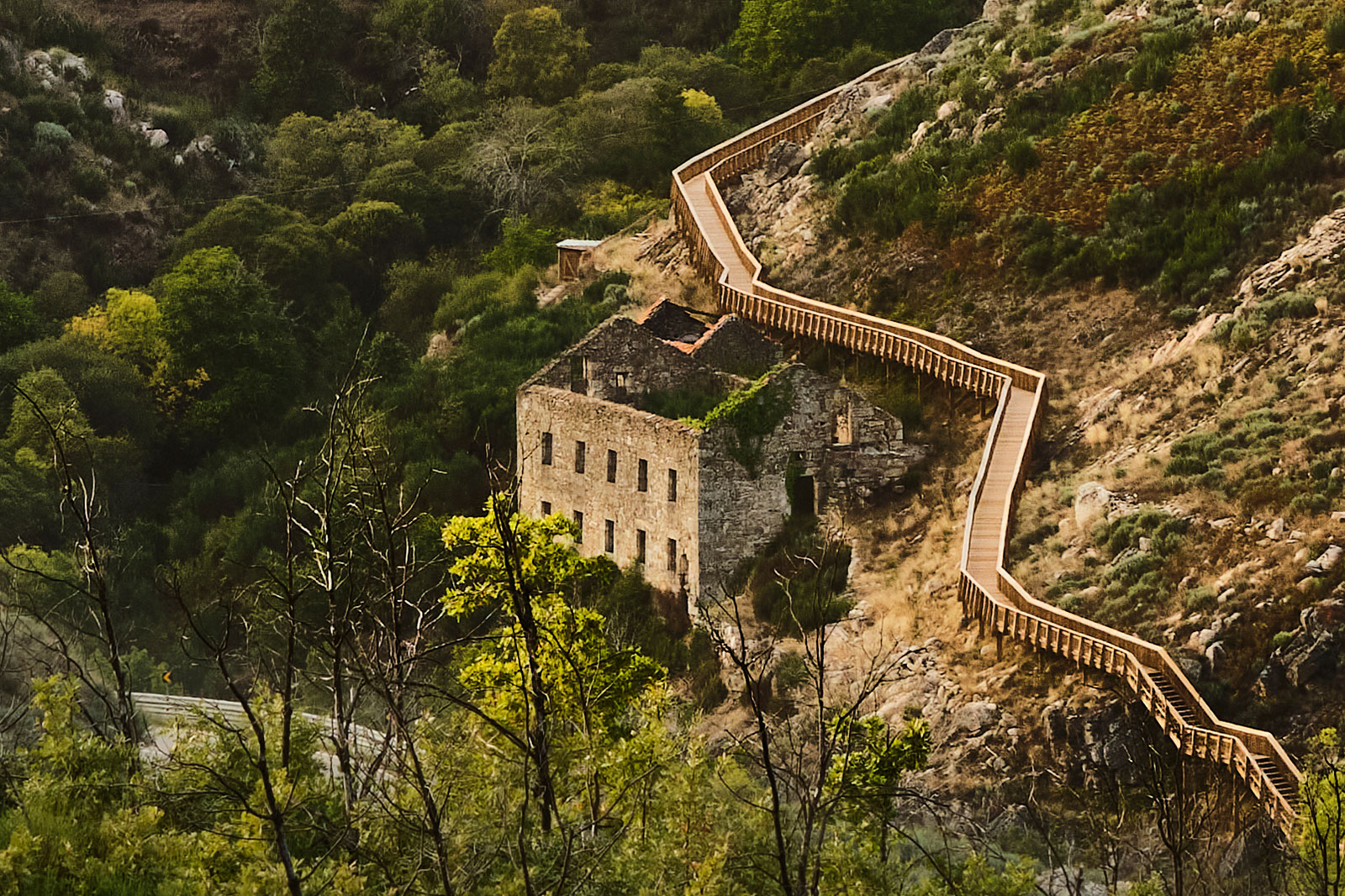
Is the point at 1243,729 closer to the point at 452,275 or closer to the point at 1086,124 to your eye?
the point at 1086,124

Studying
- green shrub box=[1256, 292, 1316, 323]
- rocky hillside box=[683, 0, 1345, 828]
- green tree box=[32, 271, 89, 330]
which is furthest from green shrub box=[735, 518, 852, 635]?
green tree box=[32, 271, 89, 330]

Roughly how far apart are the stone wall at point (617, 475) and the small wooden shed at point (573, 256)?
14.8m

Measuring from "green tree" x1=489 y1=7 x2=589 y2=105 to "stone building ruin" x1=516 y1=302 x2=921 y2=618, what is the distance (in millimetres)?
36563

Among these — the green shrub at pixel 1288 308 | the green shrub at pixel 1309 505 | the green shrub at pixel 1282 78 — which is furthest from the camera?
the green shrub at pixel 1282 78

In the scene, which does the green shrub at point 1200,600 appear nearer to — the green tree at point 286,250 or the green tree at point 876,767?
the green tree at point 876,767

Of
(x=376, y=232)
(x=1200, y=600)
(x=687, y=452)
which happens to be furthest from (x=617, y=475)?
(x=376, y=232)

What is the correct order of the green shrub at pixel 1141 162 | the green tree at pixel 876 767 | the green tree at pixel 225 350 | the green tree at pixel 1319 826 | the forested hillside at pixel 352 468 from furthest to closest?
the green tree at pixel 225 350, the green shrub at pixel 1141 162, the green tree at pixel 1319 826, the green tree at pixel 876 767, the forested hillside at pixel 352 468

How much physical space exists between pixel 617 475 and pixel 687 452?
248 cm

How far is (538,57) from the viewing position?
3282 inches

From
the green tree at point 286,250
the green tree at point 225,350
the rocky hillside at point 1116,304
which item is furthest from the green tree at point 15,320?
the rocky hillside at point 1116,304

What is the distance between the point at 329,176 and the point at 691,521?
39.0m

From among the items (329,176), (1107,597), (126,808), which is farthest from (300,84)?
(126,808)

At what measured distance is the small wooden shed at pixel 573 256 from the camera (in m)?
62.3

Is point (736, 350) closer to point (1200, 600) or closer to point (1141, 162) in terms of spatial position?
point (1141, 162)
